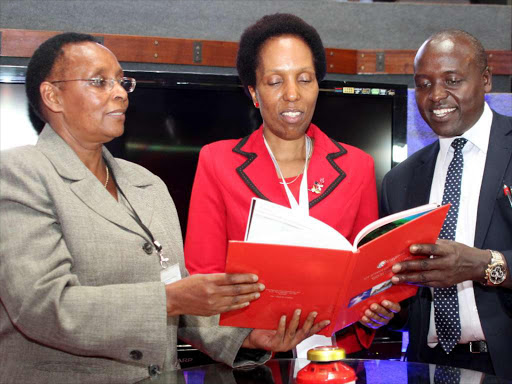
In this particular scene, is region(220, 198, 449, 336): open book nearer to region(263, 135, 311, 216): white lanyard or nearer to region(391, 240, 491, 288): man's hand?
region(391, 240, 491, 288): man's hand

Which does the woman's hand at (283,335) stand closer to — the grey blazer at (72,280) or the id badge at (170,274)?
the grey blazer at (72,280)

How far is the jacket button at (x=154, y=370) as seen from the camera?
1.78 meters

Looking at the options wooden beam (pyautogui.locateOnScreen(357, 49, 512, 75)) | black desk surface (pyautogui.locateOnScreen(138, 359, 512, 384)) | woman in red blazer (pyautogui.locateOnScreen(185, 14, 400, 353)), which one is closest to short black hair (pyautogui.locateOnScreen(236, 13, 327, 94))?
woman in red blazer (pyautogui.locateOnScreen(185, 14, 400, 353))

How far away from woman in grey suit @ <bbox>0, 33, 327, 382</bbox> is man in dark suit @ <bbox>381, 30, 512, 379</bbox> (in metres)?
0.64

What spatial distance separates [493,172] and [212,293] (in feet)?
3.80

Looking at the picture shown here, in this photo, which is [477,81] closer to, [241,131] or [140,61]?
[241,131]

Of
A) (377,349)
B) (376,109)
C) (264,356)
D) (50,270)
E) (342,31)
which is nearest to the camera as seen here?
(50,270)

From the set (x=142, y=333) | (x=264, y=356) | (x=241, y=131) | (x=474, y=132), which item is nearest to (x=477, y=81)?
(x=474, y=132)

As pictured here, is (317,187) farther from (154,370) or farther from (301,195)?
(154,370)

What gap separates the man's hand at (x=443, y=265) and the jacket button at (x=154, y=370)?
2.31 ft

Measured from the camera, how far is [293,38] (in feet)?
7.37

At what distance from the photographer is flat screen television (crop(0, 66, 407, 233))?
110 inches

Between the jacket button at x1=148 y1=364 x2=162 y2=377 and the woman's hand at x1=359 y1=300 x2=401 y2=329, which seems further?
the woman's hand at x1=359 y1=300 x2=401 y2=329

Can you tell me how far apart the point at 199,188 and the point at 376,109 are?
121cm
